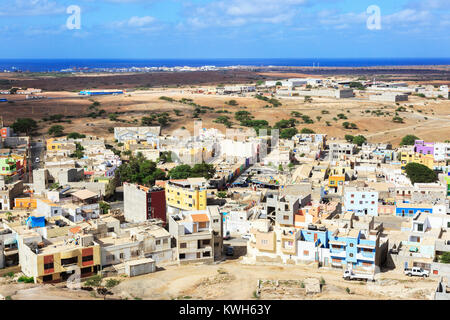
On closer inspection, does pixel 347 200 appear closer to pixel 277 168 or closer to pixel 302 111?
pixel 277 168

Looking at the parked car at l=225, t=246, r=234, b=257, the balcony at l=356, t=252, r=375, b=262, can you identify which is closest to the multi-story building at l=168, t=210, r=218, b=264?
the parked car at l=225, t=246, r=234, b=257

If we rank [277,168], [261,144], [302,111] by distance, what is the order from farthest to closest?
[302,111], [261,144], [277,168]

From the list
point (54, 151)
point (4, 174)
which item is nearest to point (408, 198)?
point (4, 174)

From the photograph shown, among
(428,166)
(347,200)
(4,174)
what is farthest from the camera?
(428,166)

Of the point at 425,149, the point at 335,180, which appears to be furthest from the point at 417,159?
the point at 335,180

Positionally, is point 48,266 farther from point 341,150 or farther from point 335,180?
point 341,150
